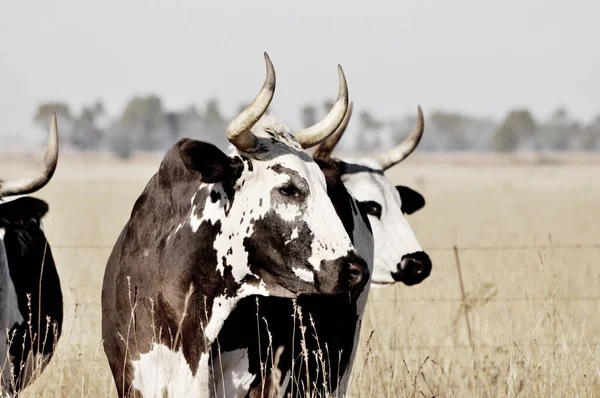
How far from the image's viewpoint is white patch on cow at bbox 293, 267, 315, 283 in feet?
15.2

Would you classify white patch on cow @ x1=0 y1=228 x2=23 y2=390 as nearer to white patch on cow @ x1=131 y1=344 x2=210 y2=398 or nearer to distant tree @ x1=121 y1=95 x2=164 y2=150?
white patch on cow @ x1=131 y1=344 x2=210 y2=398

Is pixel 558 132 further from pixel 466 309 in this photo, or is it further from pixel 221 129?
pixel 466 309

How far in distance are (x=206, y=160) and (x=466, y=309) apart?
450 centimetres

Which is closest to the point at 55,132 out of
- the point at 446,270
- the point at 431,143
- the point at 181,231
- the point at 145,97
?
the point at 181,231

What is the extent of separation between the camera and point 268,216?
186 inches

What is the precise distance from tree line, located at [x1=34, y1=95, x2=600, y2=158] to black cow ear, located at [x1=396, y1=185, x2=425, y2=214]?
118472mm

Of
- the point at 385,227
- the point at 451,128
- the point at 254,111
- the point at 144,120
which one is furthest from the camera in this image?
the point at 451,128

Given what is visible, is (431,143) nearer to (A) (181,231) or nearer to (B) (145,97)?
(B) (145,97)

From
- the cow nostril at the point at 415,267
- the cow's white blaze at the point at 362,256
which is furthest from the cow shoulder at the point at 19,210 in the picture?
the cow nostril at the point at 415,267

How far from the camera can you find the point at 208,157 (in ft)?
15.5

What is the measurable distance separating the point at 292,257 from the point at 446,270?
929 cm

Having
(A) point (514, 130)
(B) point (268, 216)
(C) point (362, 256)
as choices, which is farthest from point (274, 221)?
(A) point (514, 130)

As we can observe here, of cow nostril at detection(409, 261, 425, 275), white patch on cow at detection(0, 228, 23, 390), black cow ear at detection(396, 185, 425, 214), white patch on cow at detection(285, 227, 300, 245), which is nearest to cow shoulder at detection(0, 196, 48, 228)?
white patch on cow at detection(0, 228, 23, 390)

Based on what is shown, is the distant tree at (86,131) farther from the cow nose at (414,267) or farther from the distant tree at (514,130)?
the cow nose at (414,267)
